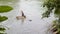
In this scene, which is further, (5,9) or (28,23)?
(5,9)

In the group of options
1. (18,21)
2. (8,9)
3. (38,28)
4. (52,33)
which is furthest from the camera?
(8,9)

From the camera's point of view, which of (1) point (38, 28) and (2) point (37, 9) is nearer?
(1) point (38, 28)

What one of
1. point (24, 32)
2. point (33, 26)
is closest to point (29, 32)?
point (24, 32)

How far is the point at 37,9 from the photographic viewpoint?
10.8ft

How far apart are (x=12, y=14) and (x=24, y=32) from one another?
2.79 ft

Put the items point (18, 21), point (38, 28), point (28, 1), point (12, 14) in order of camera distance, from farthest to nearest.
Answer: point (28, 1) → point (12, 14) → point (18, 21) → point (38, 28)

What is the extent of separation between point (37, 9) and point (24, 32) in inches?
45.3

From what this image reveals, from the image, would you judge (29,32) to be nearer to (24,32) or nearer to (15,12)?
(24,32)

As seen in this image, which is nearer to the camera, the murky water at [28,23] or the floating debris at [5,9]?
the murky water at [28,23]

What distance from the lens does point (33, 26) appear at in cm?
244

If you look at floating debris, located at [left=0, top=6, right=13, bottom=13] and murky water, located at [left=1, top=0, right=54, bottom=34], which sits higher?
floating debris, located at [left=0, top=6, right=13, bottom=13]

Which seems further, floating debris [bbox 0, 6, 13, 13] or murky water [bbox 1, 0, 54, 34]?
floating debris [bbox 0, 6, 13, 13]

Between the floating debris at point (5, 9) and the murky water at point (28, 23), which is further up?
the floating debris at point (5, 9)

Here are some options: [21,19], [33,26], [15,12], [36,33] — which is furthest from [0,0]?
[36,33]
